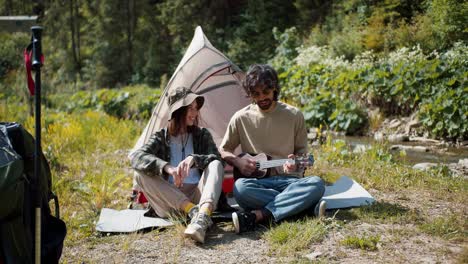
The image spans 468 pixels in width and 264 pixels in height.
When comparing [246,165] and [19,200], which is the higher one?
[19,200]

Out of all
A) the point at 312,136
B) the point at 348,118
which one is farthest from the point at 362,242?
the point at 348,118

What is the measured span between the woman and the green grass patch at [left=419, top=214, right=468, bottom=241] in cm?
132

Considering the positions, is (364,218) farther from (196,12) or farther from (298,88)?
(196,12)

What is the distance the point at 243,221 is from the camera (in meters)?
3.22

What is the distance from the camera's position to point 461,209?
3.62 metres

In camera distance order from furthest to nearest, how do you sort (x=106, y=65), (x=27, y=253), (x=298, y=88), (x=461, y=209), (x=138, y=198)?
1. (x=106, y=65)
2. (x=298, y=88)
3. (x=138, y=198)
4. (x=461, y=209)
5. (x=27, y=253)

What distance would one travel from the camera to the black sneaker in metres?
3.20

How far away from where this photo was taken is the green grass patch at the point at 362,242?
9.41ft

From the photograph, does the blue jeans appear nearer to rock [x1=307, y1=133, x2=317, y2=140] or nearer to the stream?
the stream

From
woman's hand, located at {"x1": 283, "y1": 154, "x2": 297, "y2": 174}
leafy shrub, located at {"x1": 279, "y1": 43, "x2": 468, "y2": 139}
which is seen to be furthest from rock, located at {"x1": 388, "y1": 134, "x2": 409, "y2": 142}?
woman's hand, located at {"x1": 283, "y1": 154, "x2": 297, "y2": 174}

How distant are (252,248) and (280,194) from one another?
537 millimetres

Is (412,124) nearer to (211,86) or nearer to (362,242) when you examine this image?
(211,86)

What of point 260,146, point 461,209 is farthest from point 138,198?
point 461,209

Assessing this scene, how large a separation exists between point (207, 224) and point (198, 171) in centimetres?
66
